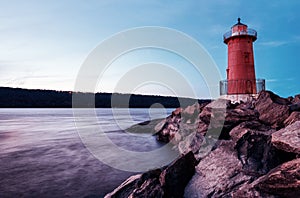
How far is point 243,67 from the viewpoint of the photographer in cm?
1538

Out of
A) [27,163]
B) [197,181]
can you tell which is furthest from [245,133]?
[27,163]

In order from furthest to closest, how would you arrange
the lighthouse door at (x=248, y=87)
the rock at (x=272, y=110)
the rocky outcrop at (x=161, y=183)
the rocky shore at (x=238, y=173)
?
the lighthouse door at (x=248, y=87) < the rock at (x=272, y=110) < the rocky outcrop at (x=161, y=183) < the rocky shore at (x=238, y=173)

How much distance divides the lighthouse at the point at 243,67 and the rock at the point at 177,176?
1161 cm

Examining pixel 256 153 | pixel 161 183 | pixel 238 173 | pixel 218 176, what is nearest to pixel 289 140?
pixel 256 153

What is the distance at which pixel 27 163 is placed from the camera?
9516 mm

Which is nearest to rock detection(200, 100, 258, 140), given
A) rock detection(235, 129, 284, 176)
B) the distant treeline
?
rock detection(235, 129, 284, 176)

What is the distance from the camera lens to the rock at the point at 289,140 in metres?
3.79

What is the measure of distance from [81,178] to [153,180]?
3924 millimetres

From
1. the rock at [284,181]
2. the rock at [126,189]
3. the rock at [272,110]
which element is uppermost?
the rock at [272,110]

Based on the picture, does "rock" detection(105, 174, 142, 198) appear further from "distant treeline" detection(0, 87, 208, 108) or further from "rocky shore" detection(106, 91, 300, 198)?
"distant treeline" detection(0, 87, 208, 108)

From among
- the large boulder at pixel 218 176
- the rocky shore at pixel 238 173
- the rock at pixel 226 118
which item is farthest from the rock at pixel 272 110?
the large boulder at pixel 218 176

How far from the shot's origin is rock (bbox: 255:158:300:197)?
3.13 metres

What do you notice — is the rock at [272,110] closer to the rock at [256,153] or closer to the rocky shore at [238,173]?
the rocky shore at [238,173]

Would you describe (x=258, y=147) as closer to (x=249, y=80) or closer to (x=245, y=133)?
(x=245, y=133)
